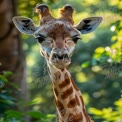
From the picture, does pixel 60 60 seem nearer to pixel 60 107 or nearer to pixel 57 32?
pixel 57 32

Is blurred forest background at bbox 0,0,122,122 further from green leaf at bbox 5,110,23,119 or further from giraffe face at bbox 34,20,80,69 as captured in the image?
giraffe face at bbox 34,20,80,69

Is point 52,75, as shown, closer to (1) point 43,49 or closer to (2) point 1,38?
(1) point 43,49

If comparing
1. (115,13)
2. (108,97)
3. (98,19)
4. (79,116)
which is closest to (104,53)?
(115,13)

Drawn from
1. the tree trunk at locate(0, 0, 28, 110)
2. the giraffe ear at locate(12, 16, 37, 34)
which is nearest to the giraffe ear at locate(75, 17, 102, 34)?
the giraffe ear at locate(12, 16, 37, 34)

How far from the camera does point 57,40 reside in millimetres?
7301

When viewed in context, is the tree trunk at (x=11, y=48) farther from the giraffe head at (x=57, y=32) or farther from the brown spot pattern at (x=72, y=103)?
the brown spot pattern at (x=72, y=103)

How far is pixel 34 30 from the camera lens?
25.5 ft

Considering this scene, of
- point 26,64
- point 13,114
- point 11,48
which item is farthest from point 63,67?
point 26,64

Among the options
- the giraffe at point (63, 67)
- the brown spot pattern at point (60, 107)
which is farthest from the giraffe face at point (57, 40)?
the brown spot pattern at point (60, 107)

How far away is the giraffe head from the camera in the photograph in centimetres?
710

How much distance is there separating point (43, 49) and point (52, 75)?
273 millimetres

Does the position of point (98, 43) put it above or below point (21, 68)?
Answer: above

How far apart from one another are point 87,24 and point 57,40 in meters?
0.73

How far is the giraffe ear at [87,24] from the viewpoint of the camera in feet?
25.9
